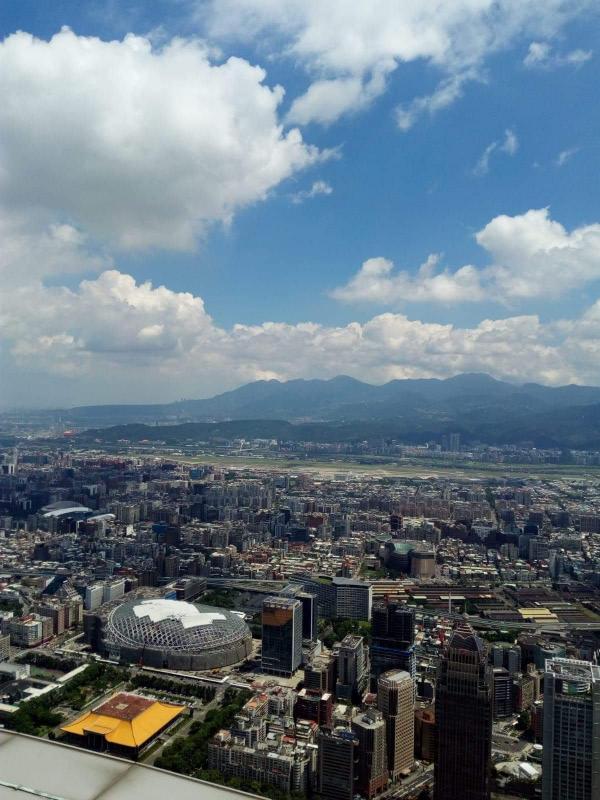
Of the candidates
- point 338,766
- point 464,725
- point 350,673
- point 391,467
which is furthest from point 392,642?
point 391,467

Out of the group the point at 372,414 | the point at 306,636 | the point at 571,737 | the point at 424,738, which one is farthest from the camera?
the point at 372,414

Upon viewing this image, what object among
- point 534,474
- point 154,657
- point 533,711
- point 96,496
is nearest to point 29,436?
point 96,496

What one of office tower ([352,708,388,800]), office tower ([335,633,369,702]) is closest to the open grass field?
office tower ([335,633,369,702])

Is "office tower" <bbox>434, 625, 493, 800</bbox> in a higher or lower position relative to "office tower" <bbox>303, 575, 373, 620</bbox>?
higher

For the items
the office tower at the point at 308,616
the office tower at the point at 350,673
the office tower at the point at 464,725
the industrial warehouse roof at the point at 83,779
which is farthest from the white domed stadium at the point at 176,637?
the industrial warehouse roof at the point at 83,779

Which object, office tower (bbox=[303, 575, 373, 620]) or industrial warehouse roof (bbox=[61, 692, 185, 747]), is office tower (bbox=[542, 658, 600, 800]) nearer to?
industrial warehouse roof (bbox=[61, 692, 185, 747])

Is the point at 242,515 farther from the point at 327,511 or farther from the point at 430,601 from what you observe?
the point at 430,601

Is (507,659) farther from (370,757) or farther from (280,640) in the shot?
(370,757)

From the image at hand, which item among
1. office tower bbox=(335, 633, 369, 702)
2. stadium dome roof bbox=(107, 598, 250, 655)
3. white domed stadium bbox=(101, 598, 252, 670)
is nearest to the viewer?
office tower bbox=(335, 633, 369, 702)
